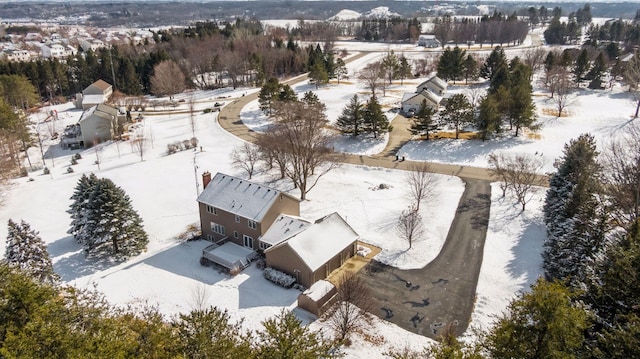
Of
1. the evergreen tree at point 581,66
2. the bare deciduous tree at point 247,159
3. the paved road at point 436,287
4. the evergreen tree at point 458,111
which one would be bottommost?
the paved road at point 436,287

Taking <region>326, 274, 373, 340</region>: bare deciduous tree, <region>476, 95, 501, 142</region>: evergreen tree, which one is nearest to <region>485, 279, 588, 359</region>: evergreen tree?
<region>326, 274, 373, 340</region>: bare deciduous tree

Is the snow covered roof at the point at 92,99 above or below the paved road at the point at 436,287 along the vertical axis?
above

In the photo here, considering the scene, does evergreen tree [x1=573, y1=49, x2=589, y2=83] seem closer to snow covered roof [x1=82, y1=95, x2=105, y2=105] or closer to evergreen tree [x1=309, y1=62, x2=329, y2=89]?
evergreen tree [x1=309, y1=62, x2=329, y2=89]

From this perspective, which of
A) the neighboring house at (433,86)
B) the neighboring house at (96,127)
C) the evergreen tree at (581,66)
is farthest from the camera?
the evergreen tree at (581,66)

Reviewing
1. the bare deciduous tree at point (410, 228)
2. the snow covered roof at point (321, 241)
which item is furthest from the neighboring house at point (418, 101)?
the snow covered roof at point (321, 241)

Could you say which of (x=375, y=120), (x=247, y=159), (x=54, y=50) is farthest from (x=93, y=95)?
(x=54, y=50)

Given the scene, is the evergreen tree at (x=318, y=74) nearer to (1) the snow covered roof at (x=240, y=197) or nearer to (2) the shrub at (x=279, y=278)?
(1) the snow covered roof at (x=240, y=197)

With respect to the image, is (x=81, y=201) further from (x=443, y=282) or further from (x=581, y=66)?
(x=581, y=66)
